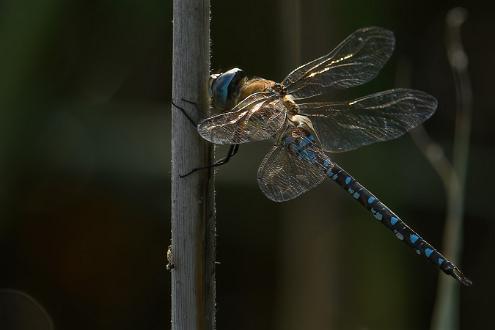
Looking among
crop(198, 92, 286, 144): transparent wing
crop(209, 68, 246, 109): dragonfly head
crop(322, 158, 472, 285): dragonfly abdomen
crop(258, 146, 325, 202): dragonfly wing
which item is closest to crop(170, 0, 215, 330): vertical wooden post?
crop(198, 92, 286, 144): transparent wing

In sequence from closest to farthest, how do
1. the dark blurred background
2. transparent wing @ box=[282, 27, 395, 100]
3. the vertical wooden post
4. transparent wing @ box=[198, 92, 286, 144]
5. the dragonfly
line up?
1. the vertical wooden post
2. transparent wing @ box=[198, 92, 286, 144]
3. the dragonfly
4. transparent wing @ box=[282, 27, 395, 100]
5. the dark blurred background

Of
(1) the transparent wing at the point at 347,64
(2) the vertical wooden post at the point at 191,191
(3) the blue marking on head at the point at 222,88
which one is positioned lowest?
(2) the vertical wooden post at the point at 191,191

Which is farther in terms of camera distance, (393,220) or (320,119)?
(320,119)

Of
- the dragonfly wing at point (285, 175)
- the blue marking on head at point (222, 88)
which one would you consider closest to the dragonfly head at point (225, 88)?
the blue marking on head at point (222, 88)

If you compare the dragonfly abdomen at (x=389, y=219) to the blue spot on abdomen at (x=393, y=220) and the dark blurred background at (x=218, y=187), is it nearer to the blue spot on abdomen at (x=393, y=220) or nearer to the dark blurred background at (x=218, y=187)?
the blue spot on abdomen at (x=393, y=220)

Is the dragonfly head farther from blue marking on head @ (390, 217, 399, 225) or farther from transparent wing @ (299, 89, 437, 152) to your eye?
blue marking on head @ (390, 217, 399, 225)

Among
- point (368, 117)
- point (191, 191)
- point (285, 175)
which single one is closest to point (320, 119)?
point (368, 117)

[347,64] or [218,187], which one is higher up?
[347,64]

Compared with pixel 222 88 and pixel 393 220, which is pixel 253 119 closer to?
pixel 222 88
